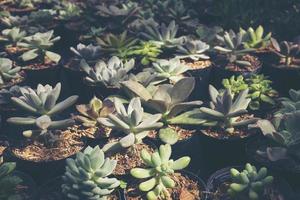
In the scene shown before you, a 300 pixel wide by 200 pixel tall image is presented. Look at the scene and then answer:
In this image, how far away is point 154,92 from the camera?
1.77m

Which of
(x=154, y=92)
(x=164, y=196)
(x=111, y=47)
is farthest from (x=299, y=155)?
(x=111, y=47)

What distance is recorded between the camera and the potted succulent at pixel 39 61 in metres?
2.36

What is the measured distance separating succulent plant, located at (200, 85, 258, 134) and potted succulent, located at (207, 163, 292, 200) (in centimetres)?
25

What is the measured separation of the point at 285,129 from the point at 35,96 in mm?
1095

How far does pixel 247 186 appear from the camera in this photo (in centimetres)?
132

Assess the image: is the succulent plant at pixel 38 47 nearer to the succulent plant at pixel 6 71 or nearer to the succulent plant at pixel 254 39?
the succulent plant at pixel 6 71

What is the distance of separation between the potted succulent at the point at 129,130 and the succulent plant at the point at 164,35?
87 centimetres

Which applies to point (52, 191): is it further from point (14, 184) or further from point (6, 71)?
point (6, 71)

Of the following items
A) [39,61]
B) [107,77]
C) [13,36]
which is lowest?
[39,61]

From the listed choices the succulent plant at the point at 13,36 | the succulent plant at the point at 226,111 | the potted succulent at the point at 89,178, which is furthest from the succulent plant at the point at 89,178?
the succulent plant at the point at 13,36

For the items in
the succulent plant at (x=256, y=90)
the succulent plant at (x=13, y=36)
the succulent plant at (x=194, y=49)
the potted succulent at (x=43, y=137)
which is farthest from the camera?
the succulent plant at (x=13, y=36)

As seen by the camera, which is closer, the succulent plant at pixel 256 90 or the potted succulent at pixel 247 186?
the potted succulent at pixel 247 186

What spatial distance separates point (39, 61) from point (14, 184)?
126 centimetres

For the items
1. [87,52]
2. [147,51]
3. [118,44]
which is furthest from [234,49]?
[87,52]
